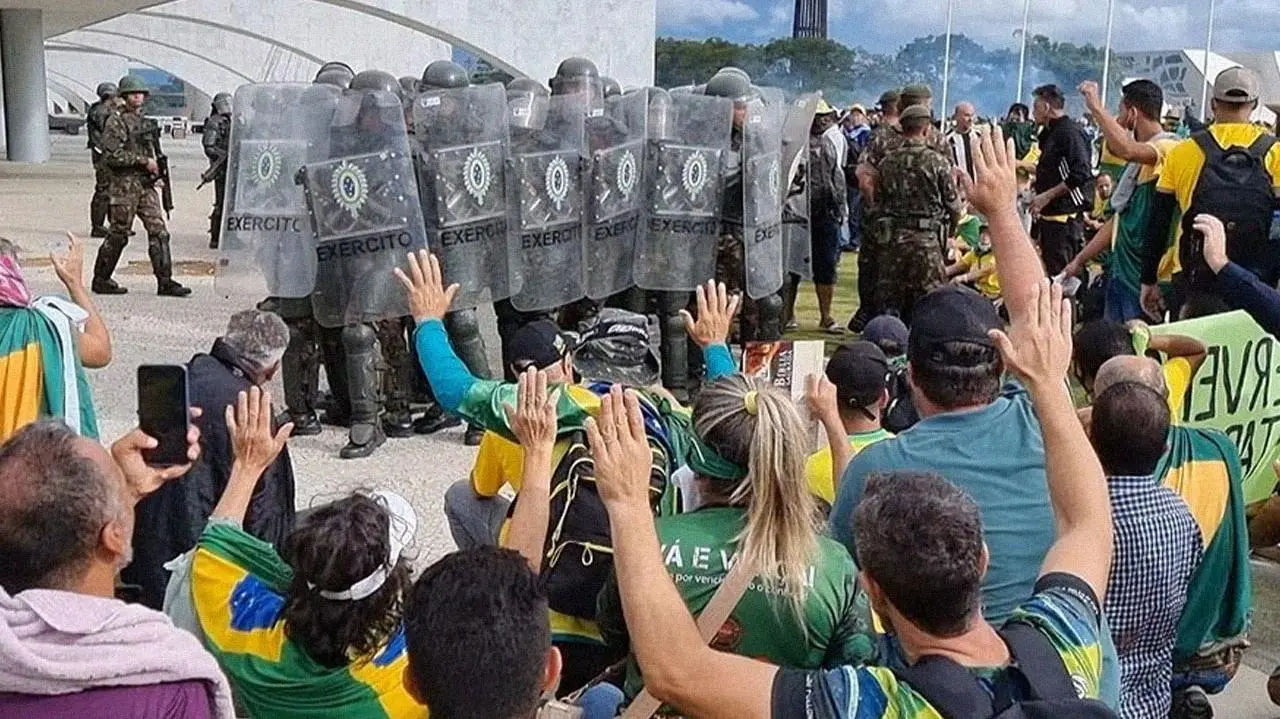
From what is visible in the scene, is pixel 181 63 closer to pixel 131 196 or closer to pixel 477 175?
pixel 131 196

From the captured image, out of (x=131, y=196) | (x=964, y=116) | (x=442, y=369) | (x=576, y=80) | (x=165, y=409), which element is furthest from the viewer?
(x=964, y=116)

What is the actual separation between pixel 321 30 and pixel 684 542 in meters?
33.8

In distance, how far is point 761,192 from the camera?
780cm

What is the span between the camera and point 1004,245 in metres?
2.75

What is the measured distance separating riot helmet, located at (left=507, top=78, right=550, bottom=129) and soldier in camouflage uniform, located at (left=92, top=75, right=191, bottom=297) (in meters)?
5.09

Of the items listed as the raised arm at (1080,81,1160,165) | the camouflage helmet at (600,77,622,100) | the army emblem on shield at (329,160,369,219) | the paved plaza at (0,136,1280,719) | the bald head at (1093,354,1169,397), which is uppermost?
the camouflage helmet at (600,77,622,100)

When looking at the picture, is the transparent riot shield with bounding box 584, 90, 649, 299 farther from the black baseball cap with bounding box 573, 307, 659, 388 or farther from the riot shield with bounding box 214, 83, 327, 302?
the black baseball cap with bounding box 573, 307, 659, 388

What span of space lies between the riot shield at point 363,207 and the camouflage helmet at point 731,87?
214cm

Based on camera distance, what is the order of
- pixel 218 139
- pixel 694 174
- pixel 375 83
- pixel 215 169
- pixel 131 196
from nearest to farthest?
pixel 375 83, pixel 694 174, pixel 131 196, pixel 215 169, pixel 218 139

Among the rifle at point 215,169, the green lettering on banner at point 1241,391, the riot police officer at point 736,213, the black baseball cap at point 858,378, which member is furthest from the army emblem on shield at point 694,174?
the rifle at point 215,169

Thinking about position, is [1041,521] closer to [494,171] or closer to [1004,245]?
[1004,245]

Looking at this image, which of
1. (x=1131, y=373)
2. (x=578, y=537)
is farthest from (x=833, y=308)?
(x=578, y=537)

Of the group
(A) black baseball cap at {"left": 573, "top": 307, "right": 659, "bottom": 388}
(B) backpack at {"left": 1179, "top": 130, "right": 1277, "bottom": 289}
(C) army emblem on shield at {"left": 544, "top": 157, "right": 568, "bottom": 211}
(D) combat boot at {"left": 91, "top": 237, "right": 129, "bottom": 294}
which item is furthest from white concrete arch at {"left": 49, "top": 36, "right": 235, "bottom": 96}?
(A) black baseball cap at {"left": 573, "top": 307, "right": 659, "bottom": 388}

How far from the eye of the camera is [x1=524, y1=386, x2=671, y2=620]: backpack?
300cm
